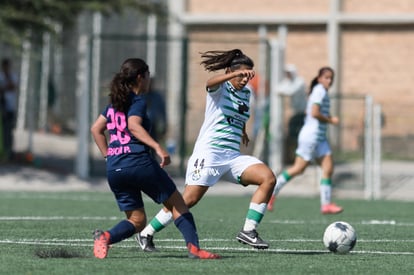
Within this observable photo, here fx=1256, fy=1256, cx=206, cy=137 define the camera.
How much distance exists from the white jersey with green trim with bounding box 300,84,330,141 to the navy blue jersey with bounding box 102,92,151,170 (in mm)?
7672

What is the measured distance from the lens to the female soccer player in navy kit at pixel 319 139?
58.8 feet

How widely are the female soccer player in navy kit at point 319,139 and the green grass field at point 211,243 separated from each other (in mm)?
328

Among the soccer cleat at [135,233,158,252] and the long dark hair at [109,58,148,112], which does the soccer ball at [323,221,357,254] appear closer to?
the soccer cleat at [135,233,158,252]

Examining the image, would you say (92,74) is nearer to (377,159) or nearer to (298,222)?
(377,159)


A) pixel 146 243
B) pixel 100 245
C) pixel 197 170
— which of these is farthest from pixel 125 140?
pixel 197 170

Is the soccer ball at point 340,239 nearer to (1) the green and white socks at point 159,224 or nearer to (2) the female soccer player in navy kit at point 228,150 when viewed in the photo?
(2) the female soccer player in navy kit at point 228,150

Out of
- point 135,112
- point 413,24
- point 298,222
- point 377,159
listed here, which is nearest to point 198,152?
point 135,112

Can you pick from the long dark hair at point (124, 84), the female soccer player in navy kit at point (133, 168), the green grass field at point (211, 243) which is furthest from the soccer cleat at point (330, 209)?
the long dark hair at point (124, 84)

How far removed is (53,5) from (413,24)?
11.1 metres

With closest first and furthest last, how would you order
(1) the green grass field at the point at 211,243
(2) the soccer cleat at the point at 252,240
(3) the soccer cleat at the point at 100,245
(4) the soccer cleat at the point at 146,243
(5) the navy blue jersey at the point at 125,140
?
(1) the green grass field at the point at 211,243 < (3) the soccer cleat at the point at 100,245 < (5) the navy blue jersey at the point at 125,140 < (4) the soccer cleat at the point at 146,243 < (2) the soccer cleat at the point at 252,240

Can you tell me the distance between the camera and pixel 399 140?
2603cm

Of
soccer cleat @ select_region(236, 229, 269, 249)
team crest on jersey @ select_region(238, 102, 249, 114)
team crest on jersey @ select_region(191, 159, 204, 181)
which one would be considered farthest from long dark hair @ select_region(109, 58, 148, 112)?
soccer cleat @ select_region(236, 229, 269, 249)

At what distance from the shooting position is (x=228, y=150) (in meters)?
11.8

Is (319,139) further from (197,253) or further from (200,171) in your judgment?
(197,253)
